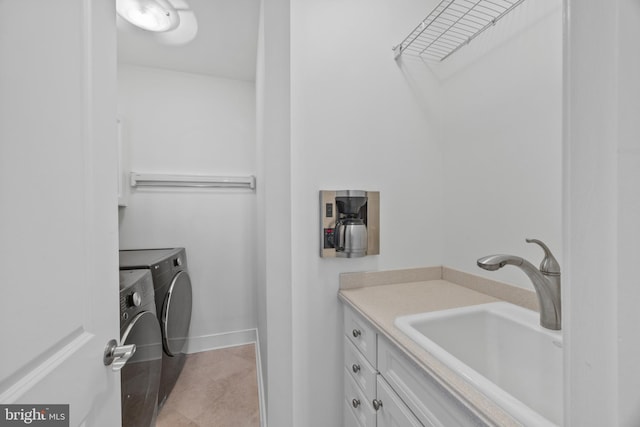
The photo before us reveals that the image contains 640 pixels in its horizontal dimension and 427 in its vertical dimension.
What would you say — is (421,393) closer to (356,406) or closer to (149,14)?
(356,406)

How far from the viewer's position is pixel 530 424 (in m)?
0.49

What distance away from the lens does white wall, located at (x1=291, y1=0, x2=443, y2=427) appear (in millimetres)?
1316

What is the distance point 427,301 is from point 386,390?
43cm

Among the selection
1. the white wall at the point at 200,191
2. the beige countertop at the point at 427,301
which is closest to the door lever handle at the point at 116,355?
the beige countertop at the point at 427,301

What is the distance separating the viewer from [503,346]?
1.02m

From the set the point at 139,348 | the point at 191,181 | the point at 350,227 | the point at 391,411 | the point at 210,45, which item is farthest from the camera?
the point at 191,181

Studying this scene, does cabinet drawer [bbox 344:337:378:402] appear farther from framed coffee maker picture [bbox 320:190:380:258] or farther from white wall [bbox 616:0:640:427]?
white wall [bbox 616:0:640:427]

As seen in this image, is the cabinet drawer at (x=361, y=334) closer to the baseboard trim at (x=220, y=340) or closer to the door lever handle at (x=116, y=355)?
the door lever handle at (x=116, y=355)

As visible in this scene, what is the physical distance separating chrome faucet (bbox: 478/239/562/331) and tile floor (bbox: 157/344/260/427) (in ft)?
5.44

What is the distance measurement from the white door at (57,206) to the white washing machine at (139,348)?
0.44 metres

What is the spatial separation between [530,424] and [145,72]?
3.13 meters

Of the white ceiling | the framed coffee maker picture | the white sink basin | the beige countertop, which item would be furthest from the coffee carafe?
the white ceiling

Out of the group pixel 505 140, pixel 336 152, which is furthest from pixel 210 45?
pixel 505 140

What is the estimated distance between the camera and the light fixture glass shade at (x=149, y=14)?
1.54 m
